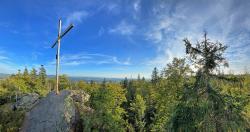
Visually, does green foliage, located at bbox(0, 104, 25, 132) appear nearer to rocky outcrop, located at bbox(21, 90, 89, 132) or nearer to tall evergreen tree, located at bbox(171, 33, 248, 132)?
rocky outcrop, located at bbox(21, 90, 89, 132)

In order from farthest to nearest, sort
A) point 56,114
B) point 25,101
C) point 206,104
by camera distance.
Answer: point 25,101, point 56,114, point 206,104

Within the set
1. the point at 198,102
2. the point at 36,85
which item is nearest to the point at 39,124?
the point at 198,102

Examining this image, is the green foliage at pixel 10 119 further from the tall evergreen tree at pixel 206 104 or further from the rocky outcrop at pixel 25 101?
the tall evergreen tree at pixel 206 104

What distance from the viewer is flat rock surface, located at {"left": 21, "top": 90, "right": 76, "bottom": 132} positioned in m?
16.0

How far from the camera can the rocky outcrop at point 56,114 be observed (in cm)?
1605

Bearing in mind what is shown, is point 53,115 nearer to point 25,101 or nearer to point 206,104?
point 206,104

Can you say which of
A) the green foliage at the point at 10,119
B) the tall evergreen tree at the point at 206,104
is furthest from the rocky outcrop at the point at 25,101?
the tall evergreen tree at the point at 206,104

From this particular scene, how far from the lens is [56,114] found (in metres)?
16.5

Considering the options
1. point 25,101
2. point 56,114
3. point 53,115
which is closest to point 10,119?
point 25,101

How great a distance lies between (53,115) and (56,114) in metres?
0.23

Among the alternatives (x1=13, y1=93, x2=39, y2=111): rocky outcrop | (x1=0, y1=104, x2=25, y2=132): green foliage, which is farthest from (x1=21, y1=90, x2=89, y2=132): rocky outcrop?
(x1=13, y1=93, x2=39, y2=111): rocky outcrop

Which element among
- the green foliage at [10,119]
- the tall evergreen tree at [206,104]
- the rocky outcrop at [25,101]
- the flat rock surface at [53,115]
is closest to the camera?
the tall evergreen tree at [206,104]

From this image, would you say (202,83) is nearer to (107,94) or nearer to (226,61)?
(226,61)

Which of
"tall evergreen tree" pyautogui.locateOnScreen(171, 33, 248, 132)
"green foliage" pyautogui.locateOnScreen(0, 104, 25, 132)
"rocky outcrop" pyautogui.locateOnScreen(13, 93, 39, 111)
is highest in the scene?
"tall evergreen tree" pyautogui.locateOnScreen(171, 33, 248, 132)
